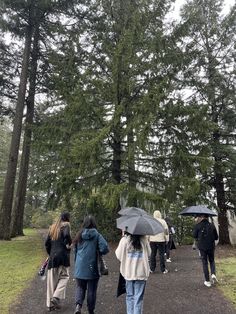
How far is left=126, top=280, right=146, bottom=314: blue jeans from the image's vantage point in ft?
18.7

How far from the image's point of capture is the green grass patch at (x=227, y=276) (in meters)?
7.90

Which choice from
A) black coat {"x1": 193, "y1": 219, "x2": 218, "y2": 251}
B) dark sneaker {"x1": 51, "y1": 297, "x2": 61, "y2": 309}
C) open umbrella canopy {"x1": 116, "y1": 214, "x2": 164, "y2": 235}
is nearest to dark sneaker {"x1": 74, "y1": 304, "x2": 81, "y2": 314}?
dark sneaker {"x1": 51, "y1": 297, "x2": 61, "y2": 309}

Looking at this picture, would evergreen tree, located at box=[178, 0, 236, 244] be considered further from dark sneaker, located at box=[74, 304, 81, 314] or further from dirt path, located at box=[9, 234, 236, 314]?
dark sneaker, located at box=[74, 304, 81, 314]

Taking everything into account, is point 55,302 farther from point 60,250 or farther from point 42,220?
point 42,220

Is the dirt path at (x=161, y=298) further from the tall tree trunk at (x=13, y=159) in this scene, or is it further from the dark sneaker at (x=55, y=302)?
the tall tree trunk at (x=13, y=159)

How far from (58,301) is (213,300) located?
313 centimetres

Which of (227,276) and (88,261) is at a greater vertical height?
(88,261)

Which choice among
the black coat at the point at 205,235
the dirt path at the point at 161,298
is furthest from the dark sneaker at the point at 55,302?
the black coat at the point at 205,235

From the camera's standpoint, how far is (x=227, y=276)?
387 inches

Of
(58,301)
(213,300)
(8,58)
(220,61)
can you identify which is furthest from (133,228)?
(8,58)

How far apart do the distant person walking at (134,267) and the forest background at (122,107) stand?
26.2 feet

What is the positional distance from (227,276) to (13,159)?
12.0 metres

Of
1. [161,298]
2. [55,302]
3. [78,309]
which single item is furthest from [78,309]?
[161,298]

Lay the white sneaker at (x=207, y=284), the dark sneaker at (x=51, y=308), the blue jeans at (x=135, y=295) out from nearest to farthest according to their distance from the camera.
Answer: the blue jeans at (x=135, y=295)
the dark sneaker at (x=51, y=308)
the white sneaker at (x=207, y=284)
